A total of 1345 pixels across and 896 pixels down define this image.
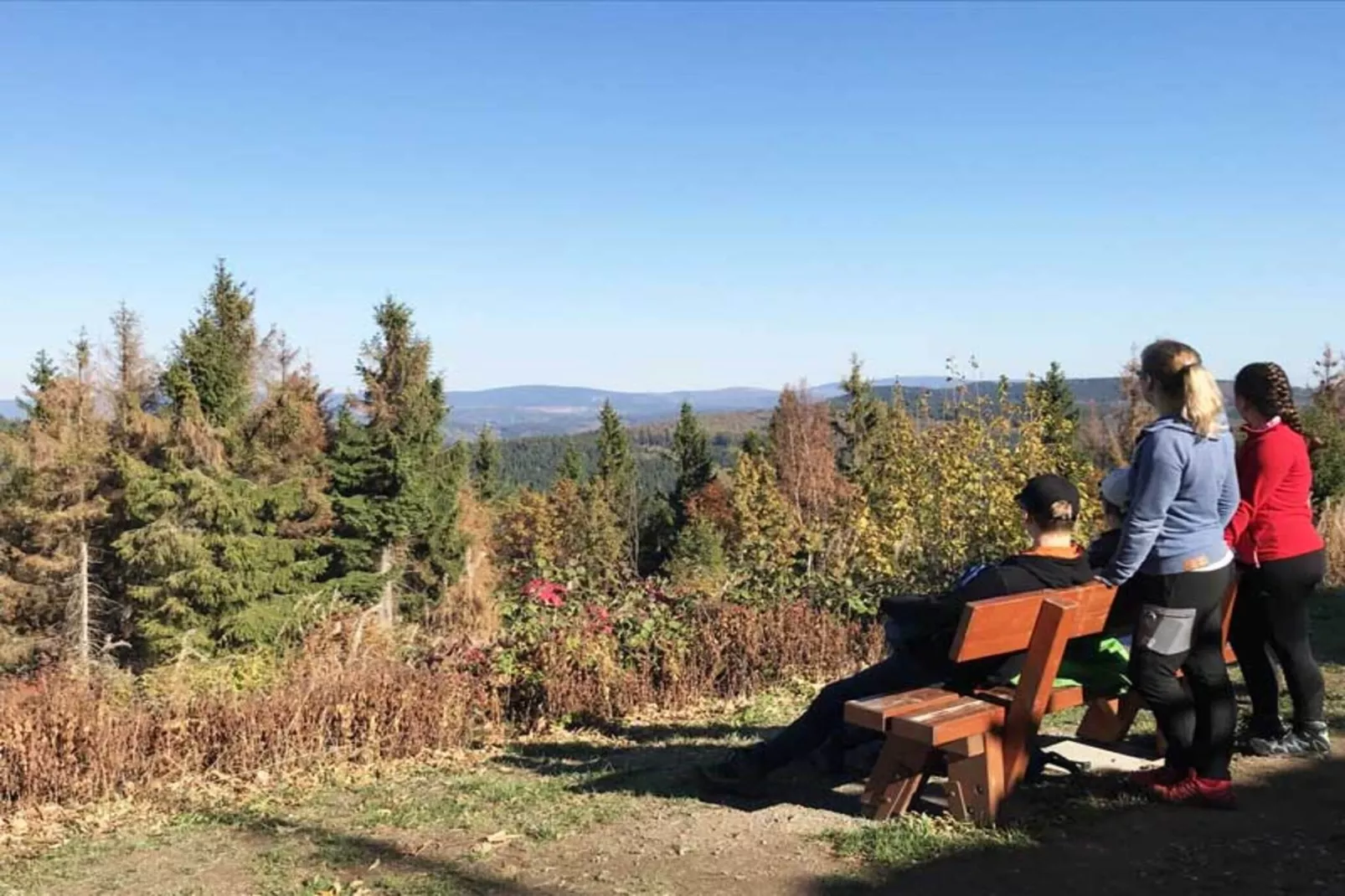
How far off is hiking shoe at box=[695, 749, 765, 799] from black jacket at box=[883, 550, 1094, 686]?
2.78ft

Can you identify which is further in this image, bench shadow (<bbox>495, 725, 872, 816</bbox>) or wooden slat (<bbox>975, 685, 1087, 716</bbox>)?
bench shadow (<bbox>495, 725, 872, 816</bbox>)

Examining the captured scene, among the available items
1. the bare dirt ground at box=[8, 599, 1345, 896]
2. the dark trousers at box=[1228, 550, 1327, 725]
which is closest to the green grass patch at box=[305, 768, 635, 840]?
the bare dirt ground at box=[8, 599, 1345, 896]

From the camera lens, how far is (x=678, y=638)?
7.04 m

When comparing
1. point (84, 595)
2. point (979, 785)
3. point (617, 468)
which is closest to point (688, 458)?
point (617, 468)

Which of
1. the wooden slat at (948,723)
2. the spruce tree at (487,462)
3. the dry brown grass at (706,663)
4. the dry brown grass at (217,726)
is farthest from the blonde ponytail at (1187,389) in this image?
the spruce tree at (487,462)

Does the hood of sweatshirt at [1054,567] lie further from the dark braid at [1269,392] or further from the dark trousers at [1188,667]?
the dark braid at [1269,392]

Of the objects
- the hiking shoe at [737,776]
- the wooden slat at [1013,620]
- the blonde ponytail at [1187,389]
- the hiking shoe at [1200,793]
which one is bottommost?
the hiking shoe at [737,776]

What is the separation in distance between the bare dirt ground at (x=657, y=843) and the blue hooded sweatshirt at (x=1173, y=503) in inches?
38.5

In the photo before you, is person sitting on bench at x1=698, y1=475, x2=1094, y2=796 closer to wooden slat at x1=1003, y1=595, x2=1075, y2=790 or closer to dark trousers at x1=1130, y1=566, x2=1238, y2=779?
wooden slat at x1=1003, y1=595, x2=1075, y2=790

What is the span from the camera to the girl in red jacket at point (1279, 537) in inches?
175

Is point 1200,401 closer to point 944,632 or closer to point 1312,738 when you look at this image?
point 944,632

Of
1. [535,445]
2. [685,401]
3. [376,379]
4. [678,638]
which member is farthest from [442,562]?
[535,445]

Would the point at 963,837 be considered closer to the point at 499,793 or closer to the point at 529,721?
the point at 499,793

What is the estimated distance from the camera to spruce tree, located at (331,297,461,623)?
121 ft
